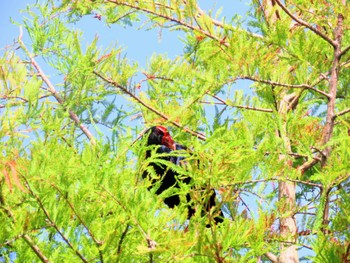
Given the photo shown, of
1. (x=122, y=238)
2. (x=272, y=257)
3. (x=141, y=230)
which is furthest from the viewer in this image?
(x=272, y=257)

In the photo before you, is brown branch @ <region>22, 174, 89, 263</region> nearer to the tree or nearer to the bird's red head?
the tree

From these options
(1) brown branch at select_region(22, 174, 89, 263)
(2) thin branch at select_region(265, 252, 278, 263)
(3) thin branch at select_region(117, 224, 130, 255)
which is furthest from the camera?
(2) thin branch at select_region(265, 252, 278, 263)

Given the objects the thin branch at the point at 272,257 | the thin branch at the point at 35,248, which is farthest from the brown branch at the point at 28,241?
the thin branch at the point at 272,257

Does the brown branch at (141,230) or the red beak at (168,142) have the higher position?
the red beak at (168,142)

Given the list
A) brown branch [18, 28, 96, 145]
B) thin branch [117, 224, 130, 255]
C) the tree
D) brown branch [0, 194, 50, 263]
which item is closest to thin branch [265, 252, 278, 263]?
the tree

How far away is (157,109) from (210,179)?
1.83m

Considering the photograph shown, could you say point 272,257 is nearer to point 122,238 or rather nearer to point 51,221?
point 122,238

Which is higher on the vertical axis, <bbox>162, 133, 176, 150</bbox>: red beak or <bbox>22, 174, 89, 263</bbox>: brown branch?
<bbox>162, 133, 176, 150</bbox>: red beak

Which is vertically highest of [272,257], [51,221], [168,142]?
[168,142]

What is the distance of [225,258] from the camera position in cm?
239

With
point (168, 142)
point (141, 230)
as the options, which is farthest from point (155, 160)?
point (168, 142)

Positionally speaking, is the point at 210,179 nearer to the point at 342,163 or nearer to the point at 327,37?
the point at 342,163

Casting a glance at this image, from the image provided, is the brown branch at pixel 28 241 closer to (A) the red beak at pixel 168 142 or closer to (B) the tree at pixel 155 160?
(B) the tree at pixel 155 160

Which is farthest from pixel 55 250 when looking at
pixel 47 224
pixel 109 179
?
pixel 109 179
